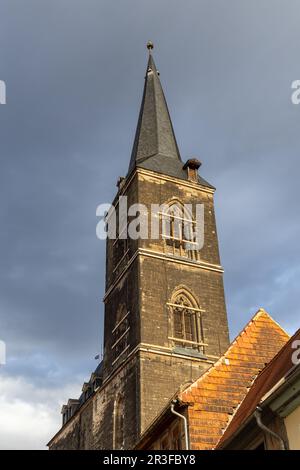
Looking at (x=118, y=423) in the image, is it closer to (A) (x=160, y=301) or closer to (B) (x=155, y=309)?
(B) (x=155, y=309)

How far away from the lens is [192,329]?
2869 cm

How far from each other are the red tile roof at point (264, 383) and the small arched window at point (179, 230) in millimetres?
15216

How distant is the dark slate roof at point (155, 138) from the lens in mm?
34531

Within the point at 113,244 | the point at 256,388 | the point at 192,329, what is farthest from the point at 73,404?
the point at 256,388

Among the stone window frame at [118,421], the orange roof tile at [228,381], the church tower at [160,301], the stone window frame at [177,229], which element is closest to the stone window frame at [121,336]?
the church tower at [160,301]

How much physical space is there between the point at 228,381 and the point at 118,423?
11.9 meters

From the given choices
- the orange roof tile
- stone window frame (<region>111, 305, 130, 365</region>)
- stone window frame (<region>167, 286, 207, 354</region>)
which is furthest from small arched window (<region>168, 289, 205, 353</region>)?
the orange roof tile

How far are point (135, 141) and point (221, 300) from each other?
13.2 m

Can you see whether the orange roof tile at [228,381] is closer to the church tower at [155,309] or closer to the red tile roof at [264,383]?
the red tile roof at [264,383]

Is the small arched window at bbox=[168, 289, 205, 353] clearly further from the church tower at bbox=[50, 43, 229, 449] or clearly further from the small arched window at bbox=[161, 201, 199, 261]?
the small arched window at bbox=[161, 201, 199, 261]

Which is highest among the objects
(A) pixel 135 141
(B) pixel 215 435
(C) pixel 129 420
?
(A) pixel 135 141
